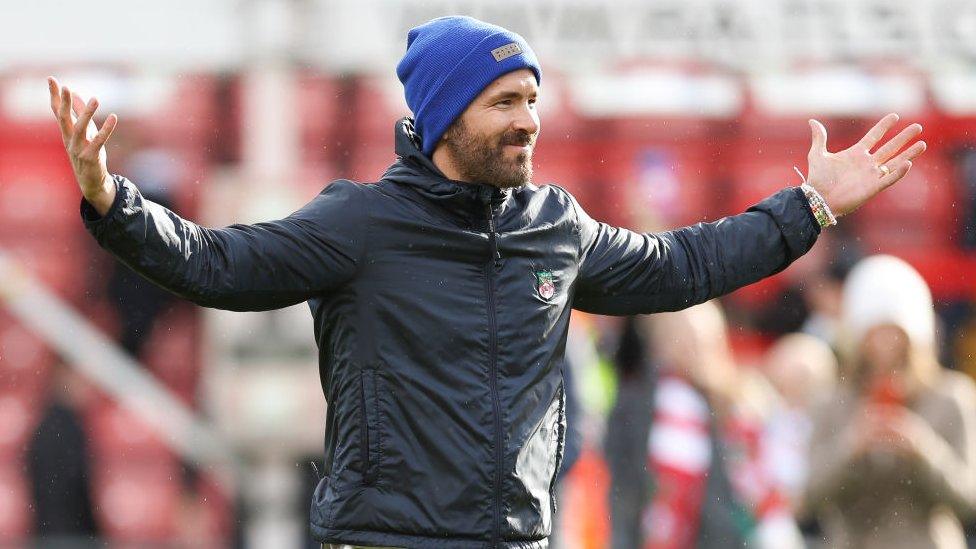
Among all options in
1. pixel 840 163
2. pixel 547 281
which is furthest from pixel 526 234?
pixel 840 163

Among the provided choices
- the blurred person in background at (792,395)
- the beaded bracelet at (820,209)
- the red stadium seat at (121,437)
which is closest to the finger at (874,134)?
the beaded bracelet at (820,209)

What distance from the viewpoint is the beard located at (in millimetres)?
3213

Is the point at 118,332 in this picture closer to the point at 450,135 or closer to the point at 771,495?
the point at 771,495

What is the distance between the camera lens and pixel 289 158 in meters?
8.21

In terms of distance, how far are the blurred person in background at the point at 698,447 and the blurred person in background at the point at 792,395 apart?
0.31 m

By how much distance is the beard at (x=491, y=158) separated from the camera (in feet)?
10.5

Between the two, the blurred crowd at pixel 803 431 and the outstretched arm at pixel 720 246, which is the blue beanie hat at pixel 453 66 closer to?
the outstretched arm at pixel 720 246

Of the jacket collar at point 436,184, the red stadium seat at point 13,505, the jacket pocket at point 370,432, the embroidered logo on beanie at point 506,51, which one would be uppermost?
the embroidered logo on beanie at point 506,51

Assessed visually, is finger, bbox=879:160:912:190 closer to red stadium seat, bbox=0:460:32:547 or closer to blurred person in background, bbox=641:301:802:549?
blurred person in background, bbox=641:301:802:549

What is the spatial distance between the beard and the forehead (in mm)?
86

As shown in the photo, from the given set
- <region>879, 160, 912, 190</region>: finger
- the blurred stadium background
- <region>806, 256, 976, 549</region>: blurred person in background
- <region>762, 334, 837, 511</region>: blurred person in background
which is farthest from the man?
the blurred stadium background

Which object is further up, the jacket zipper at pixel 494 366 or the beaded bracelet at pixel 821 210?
the beaded bracelet at pixel 821 210

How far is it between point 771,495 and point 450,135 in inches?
168

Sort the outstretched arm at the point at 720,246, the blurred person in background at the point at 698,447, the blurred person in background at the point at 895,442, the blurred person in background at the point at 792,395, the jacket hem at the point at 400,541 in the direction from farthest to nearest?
1. the blurred person in background at the point at 792,395
2. the blurred person in background at the point at 698,447
3. the blurred person in background at the point at 895,442
4. the outstretched arm at the point at 720,246
5. the jacket hem at the point at 400,541
